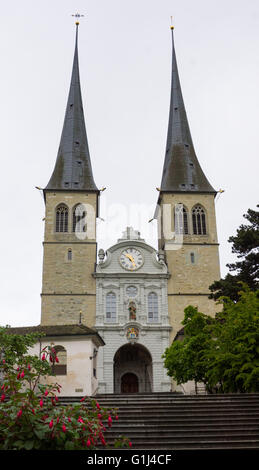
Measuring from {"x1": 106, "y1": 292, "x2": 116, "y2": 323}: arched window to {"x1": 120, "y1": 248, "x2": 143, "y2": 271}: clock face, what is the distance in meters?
2.38

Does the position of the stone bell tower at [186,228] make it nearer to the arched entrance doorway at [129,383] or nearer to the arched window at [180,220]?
the arched window at [180,220]

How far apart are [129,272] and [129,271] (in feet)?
0.55

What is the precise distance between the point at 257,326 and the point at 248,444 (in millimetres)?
6715

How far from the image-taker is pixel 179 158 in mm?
43781

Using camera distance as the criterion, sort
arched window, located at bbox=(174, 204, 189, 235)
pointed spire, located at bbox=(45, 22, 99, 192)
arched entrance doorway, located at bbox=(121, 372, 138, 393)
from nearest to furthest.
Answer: arched entrance doorway, located at bbox=(121, 372, 138, 393) < arched window, located at bbox=(174, 204, 189, 235) < pointed spire, located at bbox=(45, 22, 99, 192)

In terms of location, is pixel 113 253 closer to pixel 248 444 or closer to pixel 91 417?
pixel 248 444

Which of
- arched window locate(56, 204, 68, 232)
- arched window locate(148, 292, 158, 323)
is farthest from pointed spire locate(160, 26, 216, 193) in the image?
arched window locate(148, 292, 158, 323)

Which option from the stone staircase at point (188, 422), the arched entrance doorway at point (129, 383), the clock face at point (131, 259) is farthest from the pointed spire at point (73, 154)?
the stone staircase at point (188, 422)

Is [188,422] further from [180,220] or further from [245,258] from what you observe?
[180,220]

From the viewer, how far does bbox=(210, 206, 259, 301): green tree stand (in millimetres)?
25172

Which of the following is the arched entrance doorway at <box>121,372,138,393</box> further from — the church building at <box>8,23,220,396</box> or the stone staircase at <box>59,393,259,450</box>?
the stone staircase at <box>59,393,259,450</box>

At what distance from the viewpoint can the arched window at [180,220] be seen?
130ft

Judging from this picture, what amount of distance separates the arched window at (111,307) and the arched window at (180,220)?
687 cm

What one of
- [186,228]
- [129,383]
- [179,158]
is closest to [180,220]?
[186,228]
